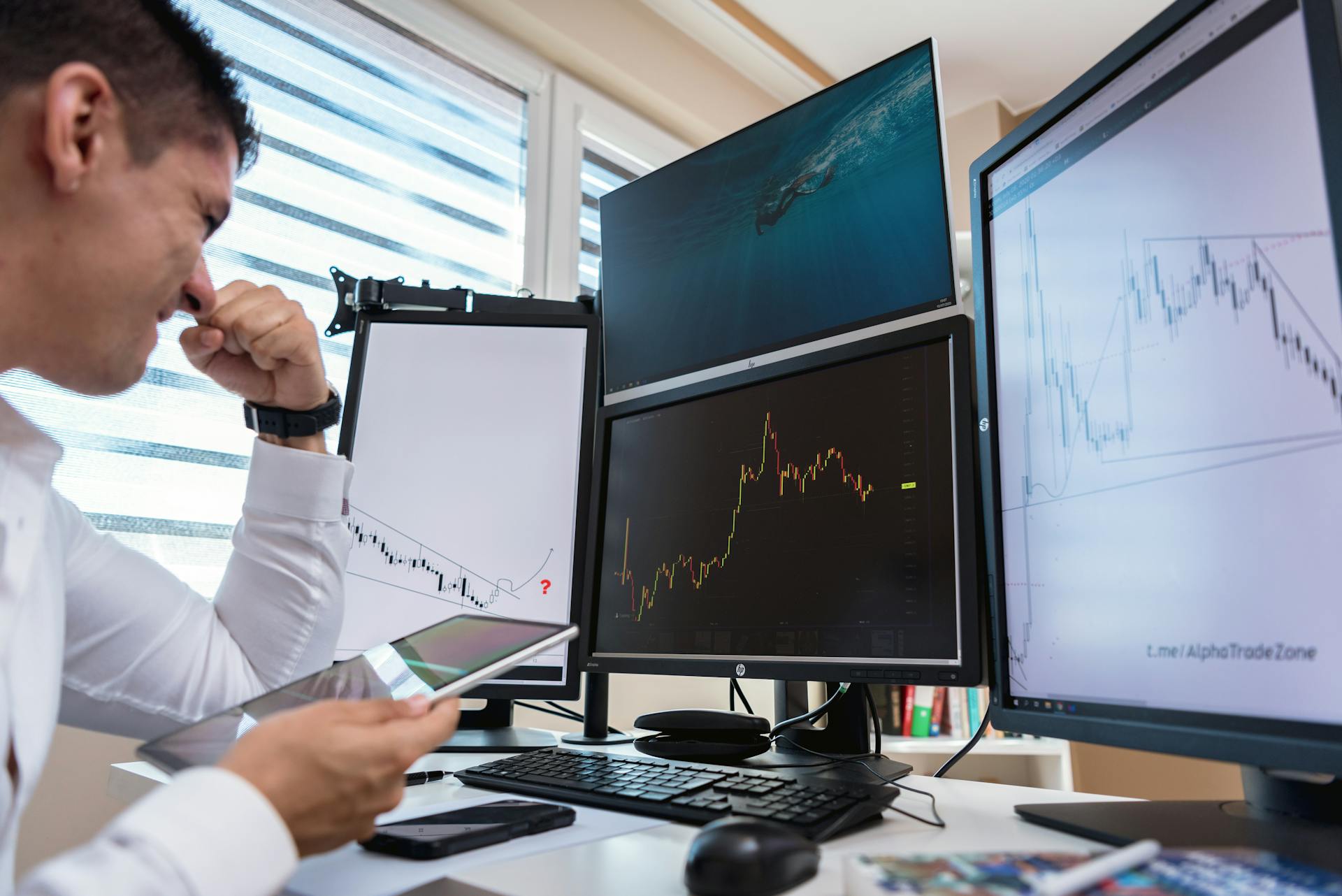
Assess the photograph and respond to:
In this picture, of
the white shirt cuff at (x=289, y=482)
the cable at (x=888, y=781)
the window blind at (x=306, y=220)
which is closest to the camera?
the cable at (x=888, y=781)

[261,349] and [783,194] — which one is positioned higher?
[783,194]

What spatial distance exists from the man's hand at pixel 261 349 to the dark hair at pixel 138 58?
21cm

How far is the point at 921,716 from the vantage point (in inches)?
96.0

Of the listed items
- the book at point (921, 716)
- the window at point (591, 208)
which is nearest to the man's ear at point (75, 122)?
the window at point (591, 208)

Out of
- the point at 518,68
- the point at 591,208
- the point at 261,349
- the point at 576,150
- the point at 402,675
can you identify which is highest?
the point at 518,68

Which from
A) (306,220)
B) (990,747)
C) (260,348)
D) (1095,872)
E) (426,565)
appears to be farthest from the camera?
(990,747)

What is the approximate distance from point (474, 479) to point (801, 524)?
577 mm


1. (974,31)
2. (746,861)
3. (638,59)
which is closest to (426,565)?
(746,861)

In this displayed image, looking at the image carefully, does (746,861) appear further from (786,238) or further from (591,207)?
(591,207)

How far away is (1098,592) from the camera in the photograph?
0.66 m

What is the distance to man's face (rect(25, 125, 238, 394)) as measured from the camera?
0.63 metres

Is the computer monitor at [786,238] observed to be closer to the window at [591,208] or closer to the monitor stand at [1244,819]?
the monitor stand at [1244,819]

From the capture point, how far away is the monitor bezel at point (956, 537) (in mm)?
795

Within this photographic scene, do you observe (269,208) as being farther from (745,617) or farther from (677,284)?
(745,617)
